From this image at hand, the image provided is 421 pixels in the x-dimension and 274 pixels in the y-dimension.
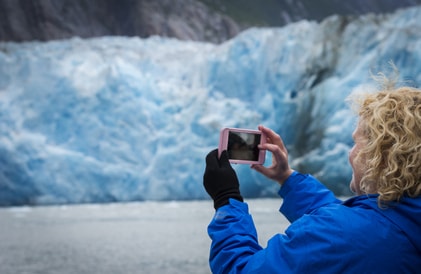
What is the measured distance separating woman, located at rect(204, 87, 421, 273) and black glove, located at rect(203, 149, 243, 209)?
0.04 feet

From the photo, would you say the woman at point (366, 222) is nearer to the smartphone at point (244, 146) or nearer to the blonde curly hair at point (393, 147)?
the blonde curly hair at point (393, 147)

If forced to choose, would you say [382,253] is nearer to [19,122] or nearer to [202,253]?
[202,253]

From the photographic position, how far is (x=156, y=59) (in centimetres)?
1798

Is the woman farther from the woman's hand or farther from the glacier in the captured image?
the glacier

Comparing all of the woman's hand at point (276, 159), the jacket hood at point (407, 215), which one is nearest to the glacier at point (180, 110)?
the woman's hand at point (276, 159)

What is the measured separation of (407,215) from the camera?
643 millimetres

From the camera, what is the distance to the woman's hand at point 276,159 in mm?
895

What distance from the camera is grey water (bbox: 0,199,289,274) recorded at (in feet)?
24.1

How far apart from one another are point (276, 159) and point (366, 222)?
0.91 ft

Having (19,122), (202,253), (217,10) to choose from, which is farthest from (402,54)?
(217,10)

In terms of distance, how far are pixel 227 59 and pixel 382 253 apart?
1595 cm

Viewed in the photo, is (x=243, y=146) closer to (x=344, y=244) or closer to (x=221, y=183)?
(x=221, y=183)

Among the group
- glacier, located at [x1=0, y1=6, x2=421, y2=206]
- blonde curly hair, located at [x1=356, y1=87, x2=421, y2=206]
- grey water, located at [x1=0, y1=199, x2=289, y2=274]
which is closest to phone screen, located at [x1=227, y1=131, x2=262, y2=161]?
blonde curly hair, located at [x1=356, y1=87, x2=421, y2=206]

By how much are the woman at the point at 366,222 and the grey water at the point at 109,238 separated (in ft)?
20.3
